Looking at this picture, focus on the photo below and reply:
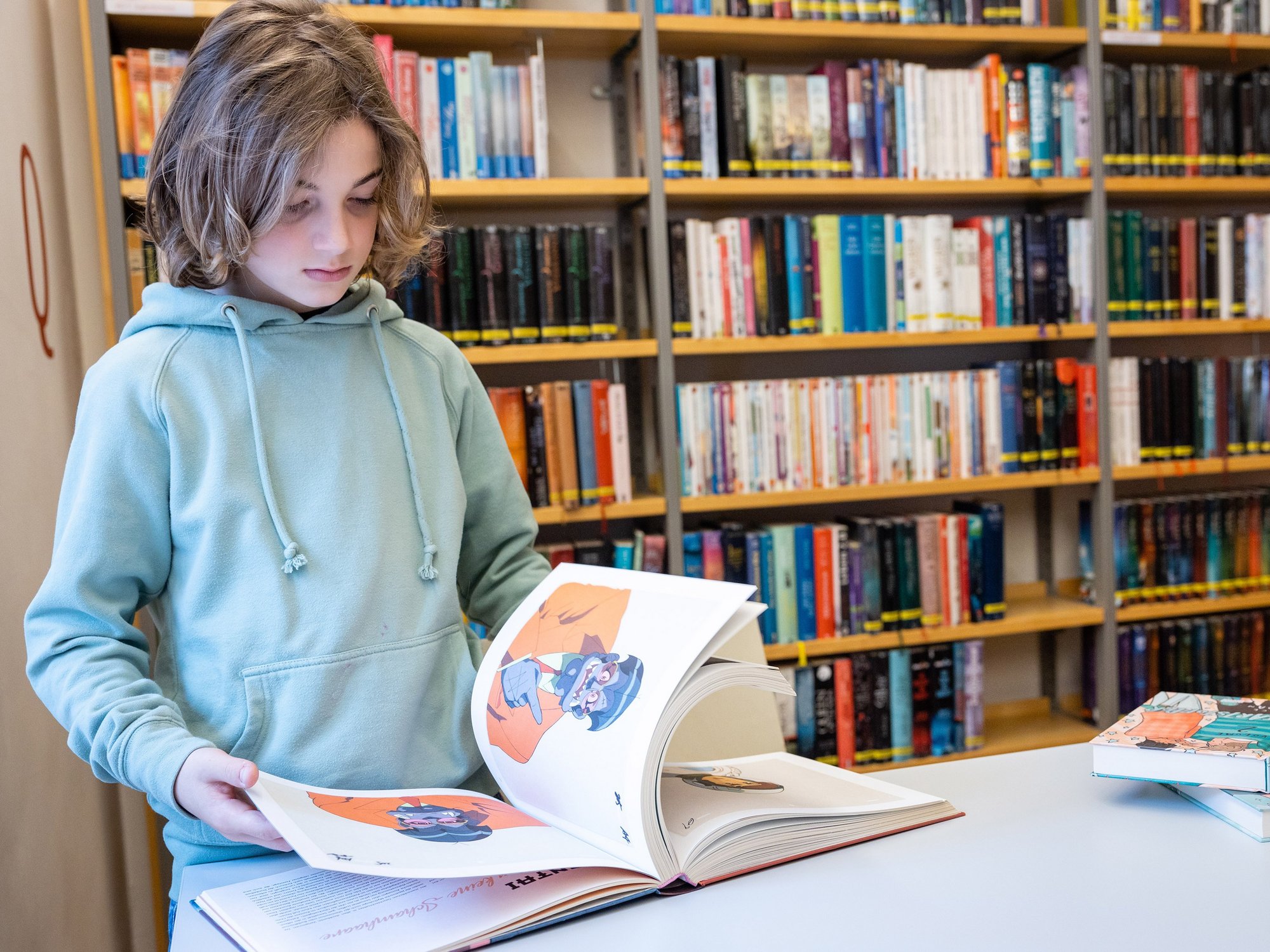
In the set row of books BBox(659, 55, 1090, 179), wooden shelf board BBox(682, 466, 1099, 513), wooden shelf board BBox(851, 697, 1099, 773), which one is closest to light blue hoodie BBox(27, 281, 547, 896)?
wooden shelf board BBox(682, 466, 1099, 513)

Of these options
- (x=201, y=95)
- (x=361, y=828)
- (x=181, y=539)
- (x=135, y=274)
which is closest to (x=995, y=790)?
(x=361, y=828)

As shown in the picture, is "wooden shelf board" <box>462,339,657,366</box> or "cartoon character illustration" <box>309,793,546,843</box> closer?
"cartoon character illustration" <box>309,793,546,843</box>

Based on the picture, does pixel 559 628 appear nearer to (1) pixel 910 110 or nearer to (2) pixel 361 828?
(2) pixel 361 828

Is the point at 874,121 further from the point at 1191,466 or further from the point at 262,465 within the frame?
the point at 262,465

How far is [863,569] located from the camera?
240 centimetres

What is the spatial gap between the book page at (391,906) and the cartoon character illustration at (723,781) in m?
0.14

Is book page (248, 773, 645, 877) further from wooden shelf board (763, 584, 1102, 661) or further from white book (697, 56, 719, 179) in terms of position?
white book (697, 56, 719, 179)

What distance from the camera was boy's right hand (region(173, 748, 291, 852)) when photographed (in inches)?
27.7

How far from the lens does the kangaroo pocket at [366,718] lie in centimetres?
86

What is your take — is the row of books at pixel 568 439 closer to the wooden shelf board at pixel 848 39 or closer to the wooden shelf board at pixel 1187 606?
the wooden shelf board at pixel 848 39

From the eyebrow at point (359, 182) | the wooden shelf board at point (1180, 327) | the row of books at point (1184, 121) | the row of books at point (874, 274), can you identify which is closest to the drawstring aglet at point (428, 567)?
the eyebrow at point (359, 182)

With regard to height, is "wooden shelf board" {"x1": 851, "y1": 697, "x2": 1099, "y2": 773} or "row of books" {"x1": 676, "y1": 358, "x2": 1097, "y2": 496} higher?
"row of books" {"x1": 676, "y1": 358, "x2": 1097, "y2": 496}

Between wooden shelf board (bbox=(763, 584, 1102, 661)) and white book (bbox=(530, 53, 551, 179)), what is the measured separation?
1.17m

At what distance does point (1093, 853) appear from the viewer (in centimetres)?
76
